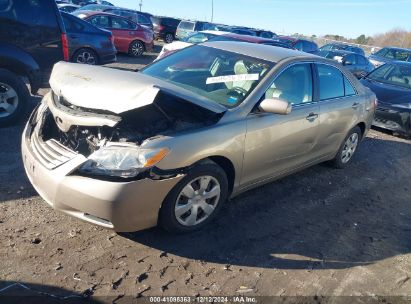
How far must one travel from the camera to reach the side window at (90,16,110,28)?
540 inches

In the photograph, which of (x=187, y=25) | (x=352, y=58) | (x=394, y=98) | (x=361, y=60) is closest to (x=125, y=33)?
(x=187, y=25)

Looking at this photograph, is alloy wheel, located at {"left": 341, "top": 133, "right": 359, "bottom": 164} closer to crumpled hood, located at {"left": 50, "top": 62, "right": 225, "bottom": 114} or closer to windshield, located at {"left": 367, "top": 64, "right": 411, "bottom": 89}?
crumpled hood, located at {"left": 50, "top": 62, "right": 225, "bottom": 114}

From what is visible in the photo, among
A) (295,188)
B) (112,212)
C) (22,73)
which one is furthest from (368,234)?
(22,73)

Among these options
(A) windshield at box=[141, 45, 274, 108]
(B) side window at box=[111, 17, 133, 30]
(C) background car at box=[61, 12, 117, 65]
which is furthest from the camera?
(B) side window at box=[111, 17, 133, 30]

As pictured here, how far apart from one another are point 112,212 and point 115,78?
48.2 inches

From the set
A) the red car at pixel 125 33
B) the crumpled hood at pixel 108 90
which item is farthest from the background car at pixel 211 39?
the crumpled hood at pixel 108 90

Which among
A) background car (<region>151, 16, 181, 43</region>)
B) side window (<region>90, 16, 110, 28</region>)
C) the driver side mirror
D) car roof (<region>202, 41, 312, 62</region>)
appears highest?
car roof (<region>202, 41, 312, 62</region>)

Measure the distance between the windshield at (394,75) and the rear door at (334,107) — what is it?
4.44m

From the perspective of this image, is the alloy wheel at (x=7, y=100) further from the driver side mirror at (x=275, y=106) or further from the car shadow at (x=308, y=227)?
the driver side mirror at (x=275, y=106)

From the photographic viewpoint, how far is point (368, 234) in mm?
4082

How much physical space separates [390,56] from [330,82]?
16.3 m

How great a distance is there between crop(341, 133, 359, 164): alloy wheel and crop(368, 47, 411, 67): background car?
44.9 ft

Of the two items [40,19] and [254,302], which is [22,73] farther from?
[254,302]

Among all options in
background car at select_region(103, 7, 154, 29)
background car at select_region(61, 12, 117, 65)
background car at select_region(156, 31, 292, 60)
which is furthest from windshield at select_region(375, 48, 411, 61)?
background car at select_region(61, 12, 117, 65)
